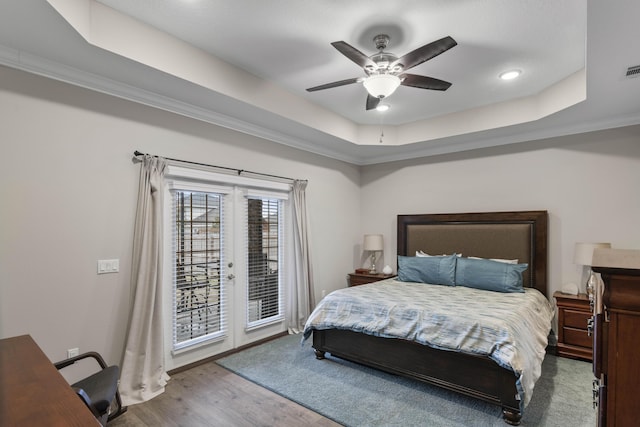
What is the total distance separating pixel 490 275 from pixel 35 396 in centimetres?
411

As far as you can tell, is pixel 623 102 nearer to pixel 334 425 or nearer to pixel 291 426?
pixel 334 425

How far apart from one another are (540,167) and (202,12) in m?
4.30

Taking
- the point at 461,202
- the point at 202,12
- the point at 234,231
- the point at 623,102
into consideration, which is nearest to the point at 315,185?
the point at 234,231

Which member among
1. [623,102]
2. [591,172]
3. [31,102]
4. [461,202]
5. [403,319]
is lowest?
[403,319]

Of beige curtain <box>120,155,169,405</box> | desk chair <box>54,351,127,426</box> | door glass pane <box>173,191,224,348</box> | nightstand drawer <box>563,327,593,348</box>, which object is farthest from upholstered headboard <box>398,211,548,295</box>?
desk chair <box>54,351,127,426</box>

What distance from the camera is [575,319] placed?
370 centimetres

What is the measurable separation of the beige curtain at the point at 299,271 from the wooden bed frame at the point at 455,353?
3.08ft

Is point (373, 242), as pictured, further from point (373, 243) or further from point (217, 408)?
point (217, 408)

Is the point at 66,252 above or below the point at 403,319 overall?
above

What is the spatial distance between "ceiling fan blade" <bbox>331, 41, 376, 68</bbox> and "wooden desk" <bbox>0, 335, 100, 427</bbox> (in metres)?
2.35

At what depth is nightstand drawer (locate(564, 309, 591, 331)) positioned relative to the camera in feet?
12.0

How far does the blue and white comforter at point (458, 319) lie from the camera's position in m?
2.55

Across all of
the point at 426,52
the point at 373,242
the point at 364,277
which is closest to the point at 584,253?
the point at 373,242

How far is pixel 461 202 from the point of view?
194 inches
